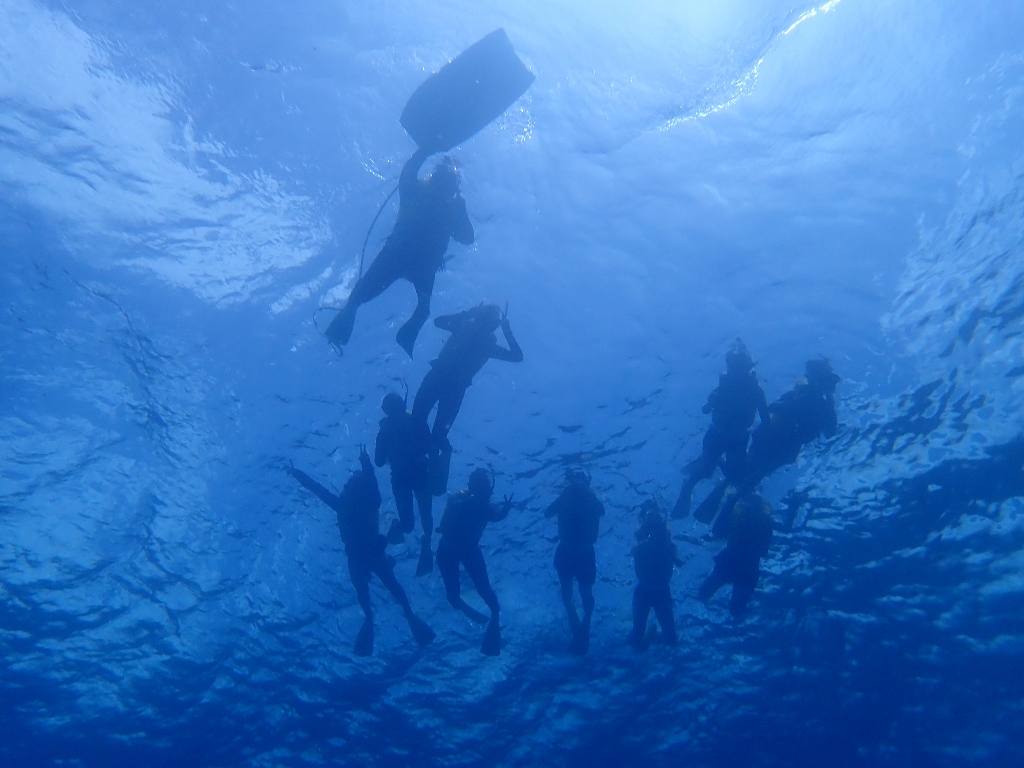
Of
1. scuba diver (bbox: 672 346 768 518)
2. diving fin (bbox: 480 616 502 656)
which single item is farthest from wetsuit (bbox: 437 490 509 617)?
scuba diver (bbox: 672 346 768 518)

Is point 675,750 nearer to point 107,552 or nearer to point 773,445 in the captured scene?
point 773,445

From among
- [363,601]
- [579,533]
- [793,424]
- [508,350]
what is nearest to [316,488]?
[363,601]

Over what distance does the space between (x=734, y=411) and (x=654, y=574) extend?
145 inches

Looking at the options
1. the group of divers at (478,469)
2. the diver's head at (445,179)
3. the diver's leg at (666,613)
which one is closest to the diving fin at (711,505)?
the group of divers at (478,469)

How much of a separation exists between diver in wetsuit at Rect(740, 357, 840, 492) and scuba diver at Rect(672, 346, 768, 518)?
26 centimetres

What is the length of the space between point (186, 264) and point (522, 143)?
626 cm

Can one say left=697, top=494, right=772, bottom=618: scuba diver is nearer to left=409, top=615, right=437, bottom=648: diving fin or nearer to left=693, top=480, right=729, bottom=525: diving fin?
left=693, top=480, right=729, bottom=525: diving fin

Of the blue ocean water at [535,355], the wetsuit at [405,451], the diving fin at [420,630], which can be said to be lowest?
the diving fin at [420,630]

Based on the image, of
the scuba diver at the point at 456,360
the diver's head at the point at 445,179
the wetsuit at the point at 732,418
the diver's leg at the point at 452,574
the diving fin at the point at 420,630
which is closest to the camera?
the diver's head at the point at 445,179

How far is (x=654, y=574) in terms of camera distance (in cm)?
1176

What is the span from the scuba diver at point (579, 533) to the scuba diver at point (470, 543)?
4.03 ft

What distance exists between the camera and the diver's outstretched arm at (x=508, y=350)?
786 centimetres

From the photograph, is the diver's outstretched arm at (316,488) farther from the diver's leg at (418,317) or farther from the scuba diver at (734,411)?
the scuba diver at (734,411)

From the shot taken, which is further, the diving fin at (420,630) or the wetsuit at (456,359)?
the diving fin at (420,630)
